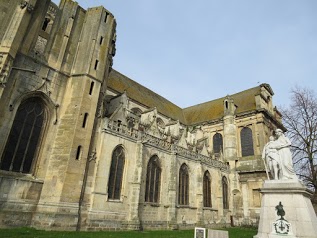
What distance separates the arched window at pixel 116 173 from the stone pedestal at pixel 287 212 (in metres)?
9.82

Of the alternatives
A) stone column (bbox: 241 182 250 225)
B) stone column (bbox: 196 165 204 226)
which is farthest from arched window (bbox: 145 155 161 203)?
stone column (bbox: 241 182 250 225)

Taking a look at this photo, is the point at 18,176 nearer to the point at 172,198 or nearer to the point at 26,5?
the point at 26,5

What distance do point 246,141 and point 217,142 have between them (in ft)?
12.3

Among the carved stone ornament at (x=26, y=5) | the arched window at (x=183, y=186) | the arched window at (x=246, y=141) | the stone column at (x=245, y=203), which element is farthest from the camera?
the arched window at (x=246, y=141)

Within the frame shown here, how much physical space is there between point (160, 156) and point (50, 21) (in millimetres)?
12824

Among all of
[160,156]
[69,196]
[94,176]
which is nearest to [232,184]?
[160,156]

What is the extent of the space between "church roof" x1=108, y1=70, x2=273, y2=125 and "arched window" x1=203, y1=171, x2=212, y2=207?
999 centimetres

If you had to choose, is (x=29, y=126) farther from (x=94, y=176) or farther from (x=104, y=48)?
(x=104, y=48)

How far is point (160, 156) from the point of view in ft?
60.0

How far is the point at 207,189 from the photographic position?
74.5 feet

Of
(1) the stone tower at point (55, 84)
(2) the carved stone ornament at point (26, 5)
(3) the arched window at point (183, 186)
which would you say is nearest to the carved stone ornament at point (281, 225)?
(1) the stone tower at point (55, 84)

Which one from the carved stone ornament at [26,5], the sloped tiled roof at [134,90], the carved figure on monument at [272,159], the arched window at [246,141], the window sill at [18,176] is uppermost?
the sloped tiled roof at [134,90]

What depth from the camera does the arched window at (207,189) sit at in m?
22.2

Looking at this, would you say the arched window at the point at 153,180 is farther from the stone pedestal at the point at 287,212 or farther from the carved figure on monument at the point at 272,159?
the stone pedestal at the point at 287,212
